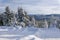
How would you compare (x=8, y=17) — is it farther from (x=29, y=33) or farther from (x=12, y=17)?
(x=29, y=33)

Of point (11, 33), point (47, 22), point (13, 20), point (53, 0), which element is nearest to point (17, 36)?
point (11, 33)

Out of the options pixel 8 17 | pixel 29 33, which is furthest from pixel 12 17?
pixel 29 33

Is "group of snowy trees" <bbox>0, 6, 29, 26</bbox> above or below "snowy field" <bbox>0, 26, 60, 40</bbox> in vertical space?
above

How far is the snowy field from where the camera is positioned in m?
2.51

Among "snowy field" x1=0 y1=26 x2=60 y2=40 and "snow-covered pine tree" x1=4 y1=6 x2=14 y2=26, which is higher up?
"snow-covered pine tree" x1=4 y1=6 x2=14 y2=26

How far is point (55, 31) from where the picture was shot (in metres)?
2.51

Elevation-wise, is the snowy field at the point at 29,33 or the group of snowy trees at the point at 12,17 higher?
the group of snowy trees at the point at 12,17

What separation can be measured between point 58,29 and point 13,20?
721 millimetres

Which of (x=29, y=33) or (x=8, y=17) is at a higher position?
(x=8, y=17)

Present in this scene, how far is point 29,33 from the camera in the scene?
2.51 metres

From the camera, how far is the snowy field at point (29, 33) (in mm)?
2506

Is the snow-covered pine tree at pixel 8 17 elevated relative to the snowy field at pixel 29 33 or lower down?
elevated

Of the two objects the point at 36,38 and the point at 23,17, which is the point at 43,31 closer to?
the point at 36,38

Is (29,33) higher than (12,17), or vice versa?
(12,17)
